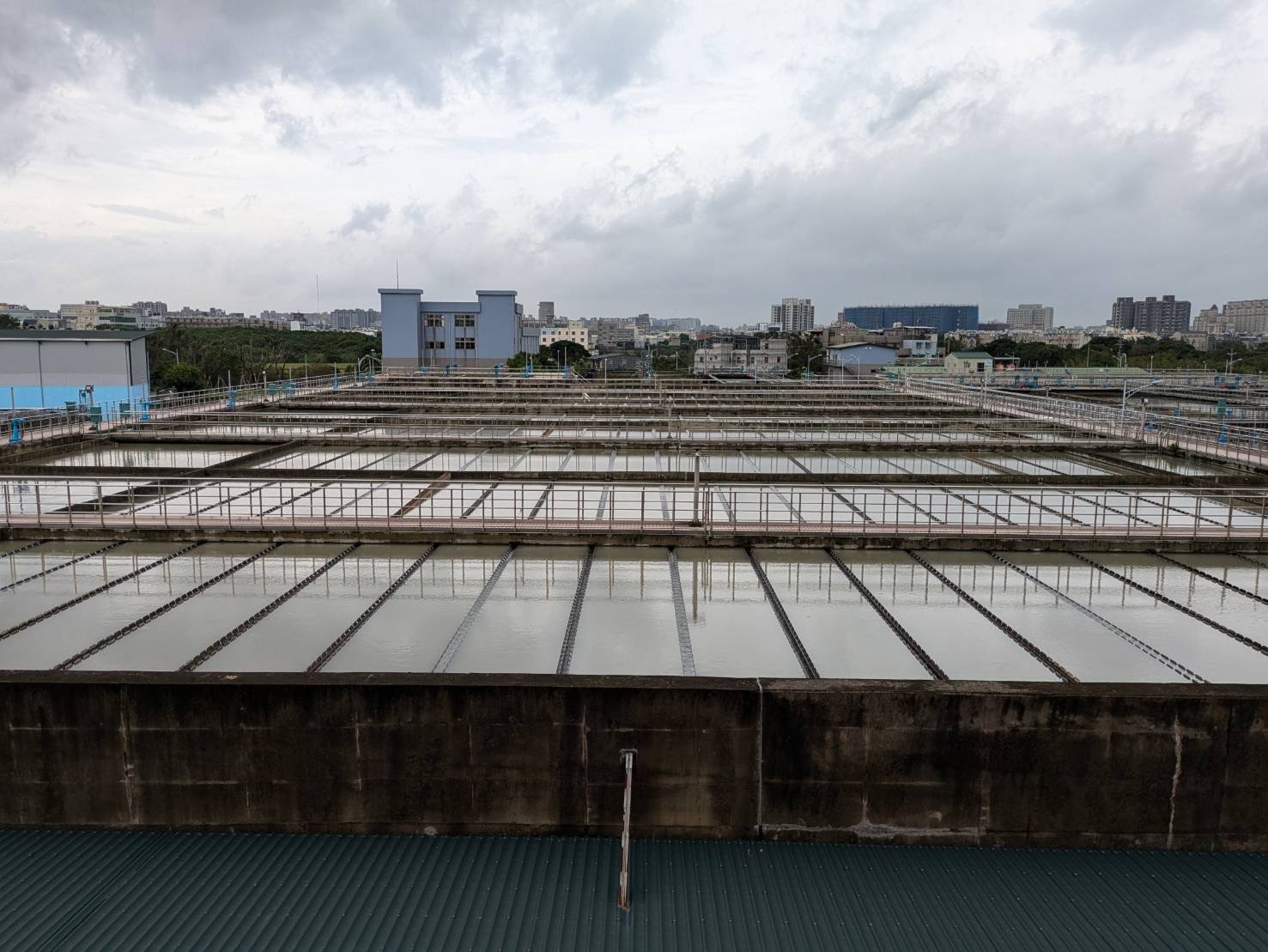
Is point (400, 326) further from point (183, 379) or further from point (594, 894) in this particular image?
point (594, 894)

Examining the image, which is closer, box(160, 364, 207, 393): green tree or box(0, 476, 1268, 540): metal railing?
box(0, 476, 1268, 540): metal railing

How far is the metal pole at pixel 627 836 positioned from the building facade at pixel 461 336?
94545 mm

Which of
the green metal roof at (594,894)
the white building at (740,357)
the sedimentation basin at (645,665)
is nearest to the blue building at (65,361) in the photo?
the sedimentation basin at (645,665)

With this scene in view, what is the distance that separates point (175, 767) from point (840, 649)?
6.43 meters

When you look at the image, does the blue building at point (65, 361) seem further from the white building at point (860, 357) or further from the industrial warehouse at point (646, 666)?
the white building at point (860, 357)

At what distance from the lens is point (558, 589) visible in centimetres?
1175

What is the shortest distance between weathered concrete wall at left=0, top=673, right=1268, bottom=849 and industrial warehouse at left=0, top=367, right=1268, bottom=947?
3 cm

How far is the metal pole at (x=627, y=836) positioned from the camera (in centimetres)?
718

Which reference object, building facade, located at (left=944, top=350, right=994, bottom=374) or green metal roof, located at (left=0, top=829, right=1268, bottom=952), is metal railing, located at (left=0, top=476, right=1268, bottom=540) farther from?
building facade, located at (left=944, top=350, right=994, bottom=374)

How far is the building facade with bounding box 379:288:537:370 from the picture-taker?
328 ft

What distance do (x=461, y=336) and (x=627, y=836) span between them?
324ft

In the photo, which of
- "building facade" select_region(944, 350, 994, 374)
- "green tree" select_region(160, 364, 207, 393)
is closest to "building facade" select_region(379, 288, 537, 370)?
"green tree" select_region(160, 364, 207, 393)

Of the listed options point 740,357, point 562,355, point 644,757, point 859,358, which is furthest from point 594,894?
point 740,357

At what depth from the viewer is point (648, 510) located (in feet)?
52.4
